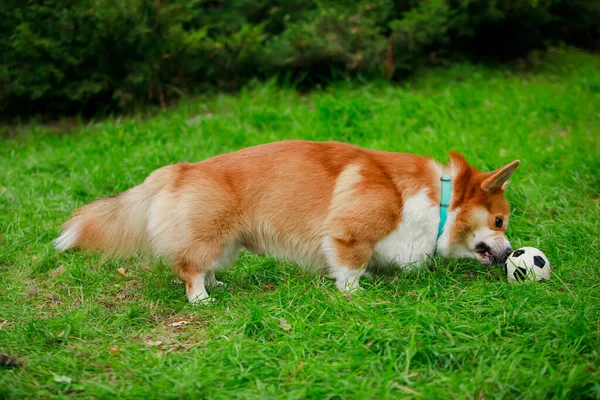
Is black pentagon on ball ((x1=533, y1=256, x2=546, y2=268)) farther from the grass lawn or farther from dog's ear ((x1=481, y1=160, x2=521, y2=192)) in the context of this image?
dog's ear ((x1=481, y1=160, x2=521, y2=192))

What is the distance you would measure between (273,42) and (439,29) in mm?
2321

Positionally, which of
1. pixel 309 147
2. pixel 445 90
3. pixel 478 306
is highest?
pixel 309 147

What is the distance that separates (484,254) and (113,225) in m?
2.72

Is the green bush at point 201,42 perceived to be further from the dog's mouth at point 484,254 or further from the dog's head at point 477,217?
the dog's mouth at point 484,254

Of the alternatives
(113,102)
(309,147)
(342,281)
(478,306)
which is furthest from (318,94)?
(478,306)

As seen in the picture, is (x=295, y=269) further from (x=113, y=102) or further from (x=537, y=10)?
(x=537, y=10)

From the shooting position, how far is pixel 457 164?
15.1 feet

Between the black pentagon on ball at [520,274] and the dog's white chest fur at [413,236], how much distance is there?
0.59 metres

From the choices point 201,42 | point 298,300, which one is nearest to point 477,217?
point 298,300

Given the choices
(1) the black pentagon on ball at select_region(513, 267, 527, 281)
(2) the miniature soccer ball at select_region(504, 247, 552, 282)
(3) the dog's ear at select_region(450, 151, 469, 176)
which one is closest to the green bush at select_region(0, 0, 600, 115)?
(3) the dog's ear at select_region(450, 151, 469, 176)

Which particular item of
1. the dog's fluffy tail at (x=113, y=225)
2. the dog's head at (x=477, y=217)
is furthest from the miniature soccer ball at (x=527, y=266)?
the dog's fluffy tail at (x=113, y=225)

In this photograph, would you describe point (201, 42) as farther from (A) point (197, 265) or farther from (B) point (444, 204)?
(B) point (444, 204)

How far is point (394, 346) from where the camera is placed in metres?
3.57

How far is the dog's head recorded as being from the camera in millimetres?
4492
